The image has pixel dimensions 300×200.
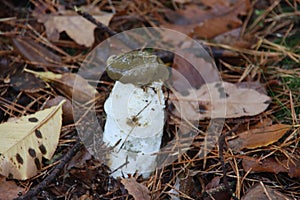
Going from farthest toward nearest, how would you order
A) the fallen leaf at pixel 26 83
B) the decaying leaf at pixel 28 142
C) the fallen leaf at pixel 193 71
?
the fallen leaf at pixel 193 71 < the fallen leaf at pixel 26 83 < the decaying leaf at pixel 28 142

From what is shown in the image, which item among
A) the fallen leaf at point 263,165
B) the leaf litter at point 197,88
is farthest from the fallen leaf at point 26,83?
the fallen leaf at point 263,165

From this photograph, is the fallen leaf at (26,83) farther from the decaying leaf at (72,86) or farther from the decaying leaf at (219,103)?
the decaying leaf at (219,103)

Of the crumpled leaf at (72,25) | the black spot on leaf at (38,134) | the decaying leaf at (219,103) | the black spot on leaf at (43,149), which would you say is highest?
the crumpled leaf at (72,25)

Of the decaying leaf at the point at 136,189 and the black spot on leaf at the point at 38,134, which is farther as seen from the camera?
the black spot on leaf at the point at 38,134

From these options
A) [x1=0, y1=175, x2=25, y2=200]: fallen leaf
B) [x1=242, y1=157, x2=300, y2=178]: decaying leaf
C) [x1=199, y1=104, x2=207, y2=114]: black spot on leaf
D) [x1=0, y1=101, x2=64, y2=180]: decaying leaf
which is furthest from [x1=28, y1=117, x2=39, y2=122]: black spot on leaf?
[x1=242, y1=157, x2=300, y2=178]: decaying leaf

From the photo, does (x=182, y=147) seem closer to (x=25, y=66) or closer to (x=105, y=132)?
(x=105, y=132)

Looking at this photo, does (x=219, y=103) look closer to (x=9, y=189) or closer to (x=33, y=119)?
(x=33, y=119)

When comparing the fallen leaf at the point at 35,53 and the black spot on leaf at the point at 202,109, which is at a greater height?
the fallen leaf at the point at 35,53
